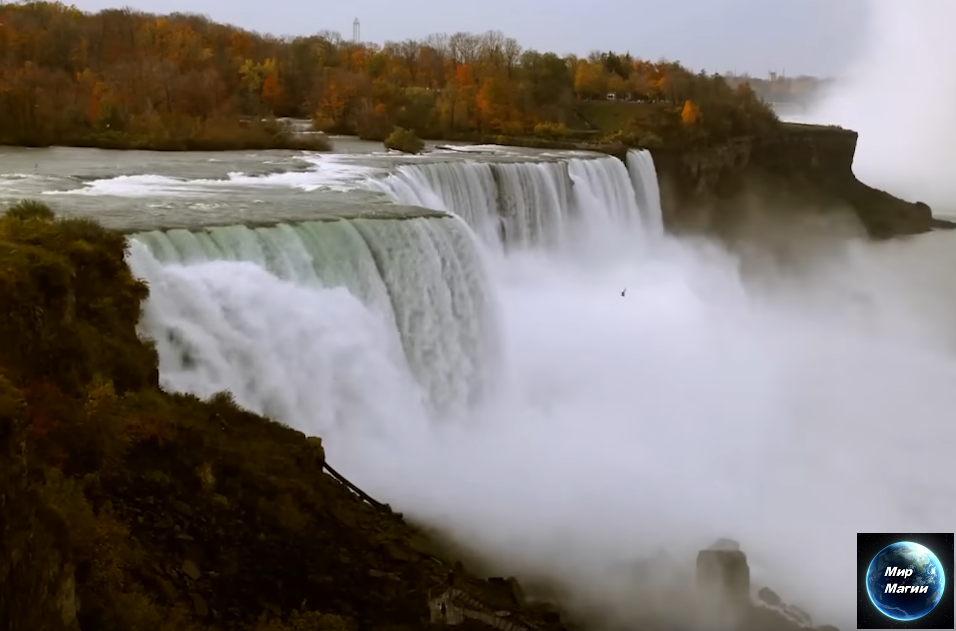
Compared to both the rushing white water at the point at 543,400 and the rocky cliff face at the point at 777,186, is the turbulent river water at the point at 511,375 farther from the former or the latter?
the rocky cliff face at the point at 777,186

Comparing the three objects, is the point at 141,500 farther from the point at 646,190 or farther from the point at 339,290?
the point at 646,190

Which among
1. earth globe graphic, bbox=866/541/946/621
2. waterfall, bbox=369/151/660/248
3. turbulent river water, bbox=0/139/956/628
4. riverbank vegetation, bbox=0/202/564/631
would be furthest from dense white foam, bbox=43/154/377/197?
earth globe graphic, bbox=866/541/946/621

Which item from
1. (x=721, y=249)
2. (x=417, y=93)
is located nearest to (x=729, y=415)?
(x=721, y=249)

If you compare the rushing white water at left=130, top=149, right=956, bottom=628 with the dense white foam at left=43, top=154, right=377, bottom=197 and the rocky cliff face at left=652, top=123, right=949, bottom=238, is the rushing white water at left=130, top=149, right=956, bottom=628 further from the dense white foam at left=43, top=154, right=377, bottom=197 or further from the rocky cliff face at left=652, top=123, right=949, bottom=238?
the rocky cliff face at left=652, top=123, right=949, bottom=238

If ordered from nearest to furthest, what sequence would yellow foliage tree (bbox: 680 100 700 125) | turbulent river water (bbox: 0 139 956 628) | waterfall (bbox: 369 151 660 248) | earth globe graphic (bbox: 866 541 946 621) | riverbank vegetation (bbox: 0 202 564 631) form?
riverbank vegetation (bbox: 0 202 564 631) → earth globe graphic (bbox: 866 541 946 621) → turbulent river water (bbox: 0 139 956 628) → waterfall (bbox: 369 151 660 248) → yellow foliage tree (bbox: 680 100 700 125)

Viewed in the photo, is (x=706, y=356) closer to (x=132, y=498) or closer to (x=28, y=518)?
(x=132, y=498)

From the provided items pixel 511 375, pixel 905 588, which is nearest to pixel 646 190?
pixel 511 375
